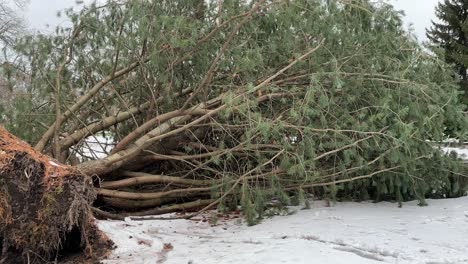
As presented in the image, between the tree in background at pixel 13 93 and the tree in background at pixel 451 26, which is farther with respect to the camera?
the tree in background at pixel 451 26

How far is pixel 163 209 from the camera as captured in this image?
6277 mm

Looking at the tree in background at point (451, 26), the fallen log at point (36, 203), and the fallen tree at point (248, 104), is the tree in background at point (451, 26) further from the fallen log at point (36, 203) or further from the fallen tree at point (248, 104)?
the fallen log at point (36, 203)

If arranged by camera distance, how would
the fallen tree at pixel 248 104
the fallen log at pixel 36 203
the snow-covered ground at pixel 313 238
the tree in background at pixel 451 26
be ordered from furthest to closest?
1. the tree in background at pixel 451 26
2. the fallen tree at pixel 248 104
3. the snow-covered ground at pixel 313 238
4. the fallen log at pixel 36 203

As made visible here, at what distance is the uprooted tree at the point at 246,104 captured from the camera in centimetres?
552

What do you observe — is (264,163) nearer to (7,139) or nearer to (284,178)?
(284,178)

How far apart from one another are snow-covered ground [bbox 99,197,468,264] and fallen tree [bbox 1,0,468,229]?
1.20 ft

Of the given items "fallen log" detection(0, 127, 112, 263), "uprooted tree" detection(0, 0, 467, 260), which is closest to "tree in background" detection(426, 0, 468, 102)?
"uprooted tree" detection(0, 0, 467, 260)

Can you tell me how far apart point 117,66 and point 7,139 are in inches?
106

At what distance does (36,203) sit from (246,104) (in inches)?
89.9

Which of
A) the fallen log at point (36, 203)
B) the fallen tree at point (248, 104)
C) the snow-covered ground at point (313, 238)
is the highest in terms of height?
the fallen tree at point (248, 104)

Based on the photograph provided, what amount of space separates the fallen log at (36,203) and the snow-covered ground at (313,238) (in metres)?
0.54

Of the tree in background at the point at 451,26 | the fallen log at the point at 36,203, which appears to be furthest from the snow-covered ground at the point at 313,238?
the tree in background at the point at 451,26

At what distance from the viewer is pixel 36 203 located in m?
3.93

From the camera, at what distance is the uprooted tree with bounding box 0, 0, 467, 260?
552cm
